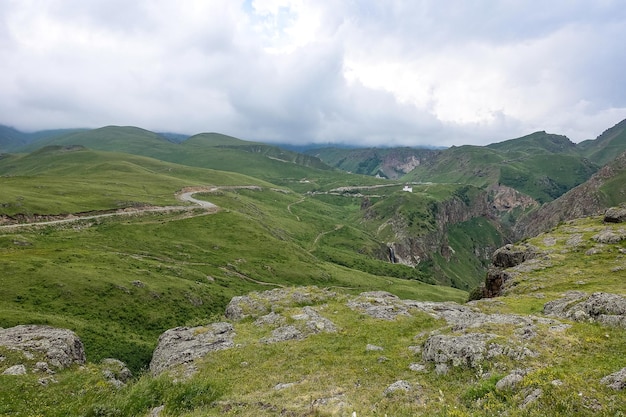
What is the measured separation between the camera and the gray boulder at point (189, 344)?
35906mm

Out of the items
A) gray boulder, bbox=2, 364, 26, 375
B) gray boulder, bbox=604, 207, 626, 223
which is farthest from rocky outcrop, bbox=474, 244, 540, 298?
gray boulder, bbox=2, 364, 26, 375

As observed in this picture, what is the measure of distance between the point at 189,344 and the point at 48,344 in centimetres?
1536

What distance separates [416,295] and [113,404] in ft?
452

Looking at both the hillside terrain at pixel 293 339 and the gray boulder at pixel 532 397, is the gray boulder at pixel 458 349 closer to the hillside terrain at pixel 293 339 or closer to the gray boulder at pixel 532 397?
the hillside terrain at pixel 293 339

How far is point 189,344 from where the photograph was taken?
129 ft

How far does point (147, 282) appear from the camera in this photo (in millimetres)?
79938

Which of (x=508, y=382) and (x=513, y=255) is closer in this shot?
(x=508, y=382)

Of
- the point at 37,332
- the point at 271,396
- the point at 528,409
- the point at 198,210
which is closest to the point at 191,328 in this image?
the point at 37,332

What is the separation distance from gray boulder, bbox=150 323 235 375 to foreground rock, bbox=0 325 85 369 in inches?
346

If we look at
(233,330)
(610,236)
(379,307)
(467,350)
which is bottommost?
(233,330)

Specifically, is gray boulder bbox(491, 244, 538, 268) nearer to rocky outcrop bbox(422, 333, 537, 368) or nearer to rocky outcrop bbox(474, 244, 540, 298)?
rocky outcrop bbox(474, 244, 540, 298)

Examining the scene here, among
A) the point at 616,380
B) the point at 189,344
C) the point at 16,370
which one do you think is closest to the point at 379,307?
the point at 189,344

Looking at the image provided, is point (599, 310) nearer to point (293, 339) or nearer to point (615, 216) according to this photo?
point (293, 339)

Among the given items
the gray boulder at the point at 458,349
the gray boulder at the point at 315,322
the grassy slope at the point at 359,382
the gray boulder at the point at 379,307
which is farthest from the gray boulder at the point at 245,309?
the gray boulder at the point at 458,349
